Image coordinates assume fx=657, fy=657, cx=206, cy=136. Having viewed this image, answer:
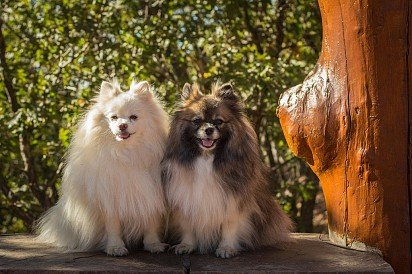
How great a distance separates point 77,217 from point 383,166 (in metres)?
1.95

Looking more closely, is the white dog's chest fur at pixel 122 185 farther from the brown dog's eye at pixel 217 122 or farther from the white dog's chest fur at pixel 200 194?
the brown dog's eye at pixel 217 122

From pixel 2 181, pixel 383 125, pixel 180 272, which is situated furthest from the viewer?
pixel 2 181

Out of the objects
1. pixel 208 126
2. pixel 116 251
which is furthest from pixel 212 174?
pixel 116 251

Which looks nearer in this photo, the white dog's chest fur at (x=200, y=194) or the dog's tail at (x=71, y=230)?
the white dog's chest fur at (x=200, y=194)

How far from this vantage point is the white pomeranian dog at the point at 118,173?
157 inches

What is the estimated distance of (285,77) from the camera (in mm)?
5902

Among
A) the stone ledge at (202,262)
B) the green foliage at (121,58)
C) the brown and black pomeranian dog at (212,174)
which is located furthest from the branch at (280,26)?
the stone ledge at (202,262)

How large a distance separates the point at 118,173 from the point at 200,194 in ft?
1.69

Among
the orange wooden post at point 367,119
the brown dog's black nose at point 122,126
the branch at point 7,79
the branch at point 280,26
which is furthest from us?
the branch at point 280,26

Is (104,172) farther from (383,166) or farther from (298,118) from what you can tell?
(383,166)

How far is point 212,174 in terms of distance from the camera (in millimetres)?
3973

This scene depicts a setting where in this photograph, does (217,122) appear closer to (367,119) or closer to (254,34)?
(367,119)

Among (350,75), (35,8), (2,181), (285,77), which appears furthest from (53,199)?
(350,75)

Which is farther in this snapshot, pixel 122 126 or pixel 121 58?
pixel 121 58
